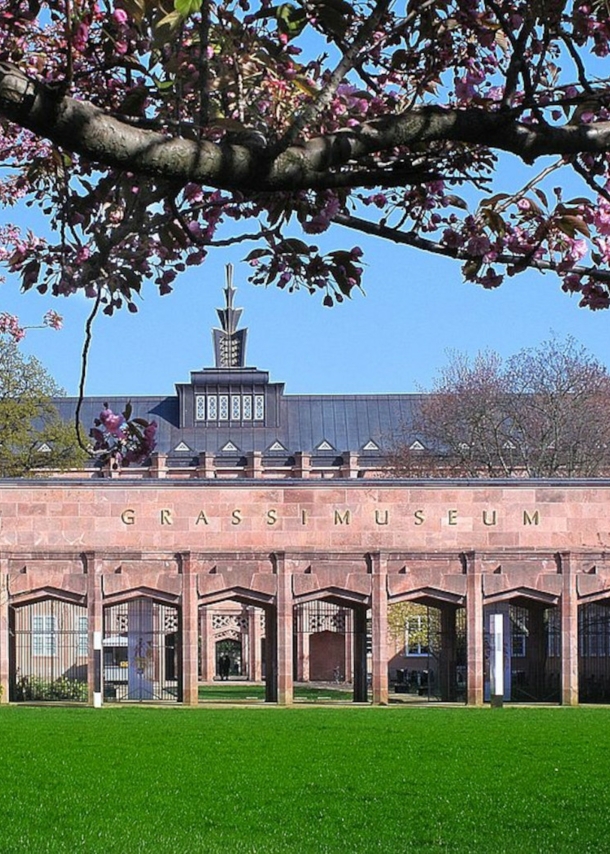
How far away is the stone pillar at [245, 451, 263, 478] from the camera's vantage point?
323ft

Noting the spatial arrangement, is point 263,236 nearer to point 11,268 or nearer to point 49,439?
point 11,268

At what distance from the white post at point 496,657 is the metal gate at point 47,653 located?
9.98m

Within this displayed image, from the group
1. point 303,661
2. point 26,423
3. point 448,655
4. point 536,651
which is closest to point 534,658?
point 536,651

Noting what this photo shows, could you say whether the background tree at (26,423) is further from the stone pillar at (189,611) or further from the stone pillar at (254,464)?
the stone pillar at (254,464)

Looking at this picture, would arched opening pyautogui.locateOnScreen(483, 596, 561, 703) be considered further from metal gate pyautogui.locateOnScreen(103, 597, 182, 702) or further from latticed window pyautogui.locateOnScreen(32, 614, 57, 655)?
latticed window pyautogui.locateOnScreen(32, 614, 57, 655)

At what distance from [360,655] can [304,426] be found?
6134 cm

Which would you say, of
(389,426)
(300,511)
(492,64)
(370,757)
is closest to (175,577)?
(300,511)

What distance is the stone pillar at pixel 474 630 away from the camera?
40.5 metres

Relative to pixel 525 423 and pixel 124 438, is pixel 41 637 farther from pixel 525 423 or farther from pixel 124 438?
pixel 124 438

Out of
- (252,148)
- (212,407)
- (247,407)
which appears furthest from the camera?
(212,407)

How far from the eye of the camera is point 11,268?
286 inches

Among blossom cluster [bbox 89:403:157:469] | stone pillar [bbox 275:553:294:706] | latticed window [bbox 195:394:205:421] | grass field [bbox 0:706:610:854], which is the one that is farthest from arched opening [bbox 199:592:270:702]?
blossom cluster [bbox 89:403:157:469]

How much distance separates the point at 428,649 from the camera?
142ft

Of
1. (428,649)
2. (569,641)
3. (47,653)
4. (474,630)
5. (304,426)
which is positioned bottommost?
(47,653)
